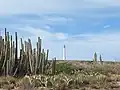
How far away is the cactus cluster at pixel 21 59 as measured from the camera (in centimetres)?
2356

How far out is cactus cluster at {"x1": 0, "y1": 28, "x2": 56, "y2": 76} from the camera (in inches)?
928

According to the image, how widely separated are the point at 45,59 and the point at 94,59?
46.2ft

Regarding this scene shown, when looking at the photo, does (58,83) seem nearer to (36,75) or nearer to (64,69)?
(36,75)

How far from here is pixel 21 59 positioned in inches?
949

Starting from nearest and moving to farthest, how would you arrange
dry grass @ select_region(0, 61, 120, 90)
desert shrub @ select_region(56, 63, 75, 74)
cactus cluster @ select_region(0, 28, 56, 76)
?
dry grass @ select_region(0, 61, 120, 90), cactus cluster @ select_region(0, 28, 56, 76), desert shrub @ select_region(56, 63, 75, 74)

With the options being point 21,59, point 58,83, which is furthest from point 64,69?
point 58,83

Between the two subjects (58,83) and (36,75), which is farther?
(36,75)

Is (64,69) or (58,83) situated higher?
(64,69)

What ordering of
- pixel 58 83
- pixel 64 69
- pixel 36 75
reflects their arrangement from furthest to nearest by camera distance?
pixel 64 69, pixel 36 75, pixel 58 83

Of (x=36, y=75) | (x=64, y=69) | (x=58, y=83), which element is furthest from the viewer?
(x=64, y=69)

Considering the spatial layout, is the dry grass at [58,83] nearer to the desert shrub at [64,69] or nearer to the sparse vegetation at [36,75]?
the sparse vegetation at [36,75]

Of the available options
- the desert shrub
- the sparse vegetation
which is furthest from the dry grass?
the desert shrub

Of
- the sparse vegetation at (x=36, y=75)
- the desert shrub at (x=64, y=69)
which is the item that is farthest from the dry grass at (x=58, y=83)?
the desert shrub at (x=64, y=69)

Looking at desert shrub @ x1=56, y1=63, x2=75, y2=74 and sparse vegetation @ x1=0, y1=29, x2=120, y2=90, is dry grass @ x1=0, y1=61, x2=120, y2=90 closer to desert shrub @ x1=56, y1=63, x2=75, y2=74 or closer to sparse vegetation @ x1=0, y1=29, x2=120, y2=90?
sparse vegetation @ x1=0, y1=29, x2=120, y2=90
